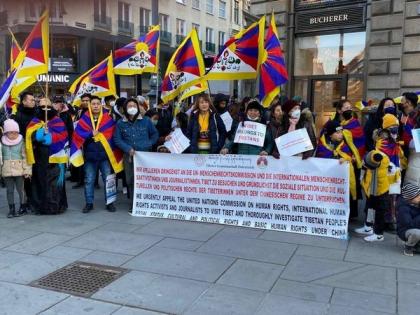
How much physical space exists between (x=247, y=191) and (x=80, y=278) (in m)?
2.73

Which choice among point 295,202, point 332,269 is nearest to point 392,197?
point 295,202

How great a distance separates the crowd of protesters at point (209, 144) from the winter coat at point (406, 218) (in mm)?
389

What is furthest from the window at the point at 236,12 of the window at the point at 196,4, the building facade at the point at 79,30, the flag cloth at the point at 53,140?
the flag cloth at the point at 53,140

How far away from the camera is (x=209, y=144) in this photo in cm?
719

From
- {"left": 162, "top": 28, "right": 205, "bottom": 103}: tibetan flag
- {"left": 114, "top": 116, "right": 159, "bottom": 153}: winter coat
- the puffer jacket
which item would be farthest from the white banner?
{"left": 162, "top": 28, "right": 205, "bottom": 103}: tibetan flag

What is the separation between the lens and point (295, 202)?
20.7 ft

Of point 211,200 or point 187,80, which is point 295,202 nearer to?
point 211,200

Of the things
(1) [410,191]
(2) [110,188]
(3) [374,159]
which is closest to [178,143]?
(2) [110,188]

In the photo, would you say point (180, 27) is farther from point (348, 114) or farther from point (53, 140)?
point (348, 114)

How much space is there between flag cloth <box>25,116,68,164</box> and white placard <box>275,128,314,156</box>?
3362 millimetres

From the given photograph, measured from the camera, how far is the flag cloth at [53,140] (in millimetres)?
7129

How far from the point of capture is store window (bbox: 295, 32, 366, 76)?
12.4 meters

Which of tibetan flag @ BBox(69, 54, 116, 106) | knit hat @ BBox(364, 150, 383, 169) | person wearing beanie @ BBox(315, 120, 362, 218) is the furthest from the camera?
tibetan flag @ BBox(69, 54, 116, 106)

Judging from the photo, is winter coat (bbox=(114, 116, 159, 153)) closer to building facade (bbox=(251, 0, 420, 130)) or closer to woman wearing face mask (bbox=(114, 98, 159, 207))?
woman wearing face mask (bbox=(114, 98, 159, 207))
